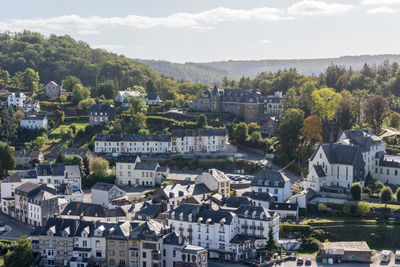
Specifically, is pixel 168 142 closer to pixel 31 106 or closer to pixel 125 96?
pixel 125 96

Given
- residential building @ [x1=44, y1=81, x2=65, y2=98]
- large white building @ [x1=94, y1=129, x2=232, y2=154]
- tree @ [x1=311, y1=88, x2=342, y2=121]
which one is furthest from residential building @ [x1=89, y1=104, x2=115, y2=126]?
tree @ [x1=311, y1=88, x2=342, y2=121]

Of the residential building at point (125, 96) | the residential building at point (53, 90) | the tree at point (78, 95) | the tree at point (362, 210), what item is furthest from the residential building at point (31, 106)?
the tree at point (362, 210)

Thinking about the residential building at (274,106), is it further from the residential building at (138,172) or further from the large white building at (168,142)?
the residential building at (138,172)

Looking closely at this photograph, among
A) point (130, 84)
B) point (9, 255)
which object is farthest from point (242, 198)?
point (130, 84)

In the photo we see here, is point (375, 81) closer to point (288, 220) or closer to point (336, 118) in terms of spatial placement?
point (336, 118)

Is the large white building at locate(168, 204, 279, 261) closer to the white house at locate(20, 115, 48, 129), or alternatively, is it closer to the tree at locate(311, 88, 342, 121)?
the tree at locate(311, 88, 342, 121)
